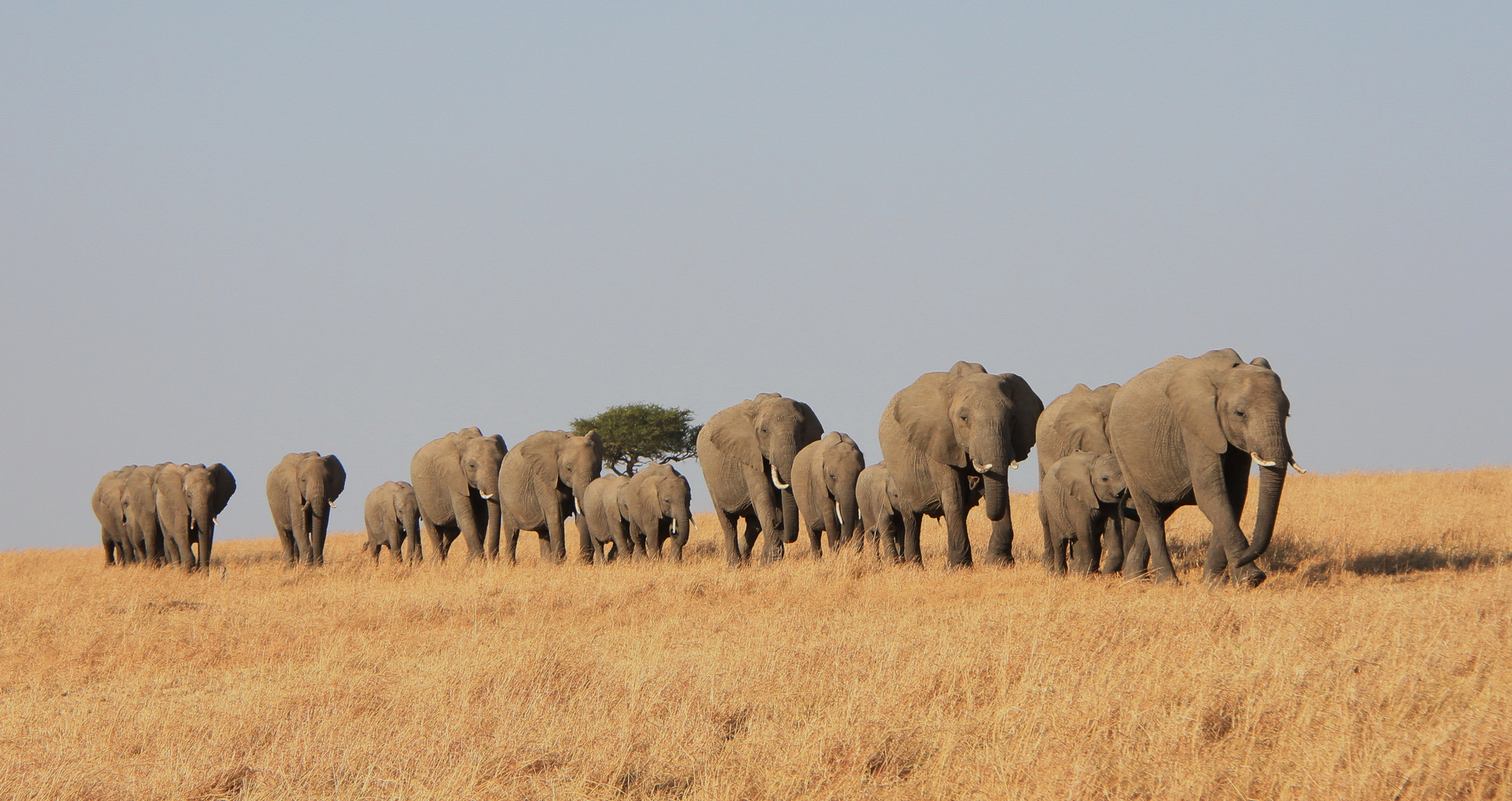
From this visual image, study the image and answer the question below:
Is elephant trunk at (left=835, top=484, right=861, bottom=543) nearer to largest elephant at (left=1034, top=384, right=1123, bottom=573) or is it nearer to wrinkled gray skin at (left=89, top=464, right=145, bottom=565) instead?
largest elephant at (left=1034, top=384, right=1123, bottom=573)

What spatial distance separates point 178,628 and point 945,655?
9.55 meters

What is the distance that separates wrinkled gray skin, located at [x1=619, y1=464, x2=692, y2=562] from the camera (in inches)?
882

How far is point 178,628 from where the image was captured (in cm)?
1500

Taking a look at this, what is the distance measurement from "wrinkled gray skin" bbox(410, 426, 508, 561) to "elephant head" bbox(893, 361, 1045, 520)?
11.6 meters

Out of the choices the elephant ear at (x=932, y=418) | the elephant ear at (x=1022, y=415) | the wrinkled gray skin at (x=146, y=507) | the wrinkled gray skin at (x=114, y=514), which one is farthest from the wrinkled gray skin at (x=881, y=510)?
the wrinkled gray skin at (x=114, y=514)

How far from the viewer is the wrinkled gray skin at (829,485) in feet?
68.1

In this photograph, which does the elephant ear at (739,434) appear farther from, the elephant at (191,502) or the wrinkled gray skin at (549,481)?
the elephant at (191,502)

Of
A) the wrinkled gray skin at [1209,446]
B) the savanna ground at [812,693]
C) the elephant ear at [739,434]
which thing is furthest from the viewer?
the elephant ear at [739,434]

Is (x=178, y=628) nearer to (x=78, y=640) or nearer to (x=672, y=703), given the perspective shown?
(x=78, y=640)

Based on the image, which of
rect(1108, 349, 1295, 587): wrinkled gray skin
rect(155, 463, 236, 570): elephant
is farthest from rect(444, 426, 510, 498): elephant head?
rect(1108, 349, 1295, 587): wrinkled gray skin

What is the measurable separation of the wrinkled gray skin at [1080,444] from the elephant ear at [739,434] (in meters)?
5.35

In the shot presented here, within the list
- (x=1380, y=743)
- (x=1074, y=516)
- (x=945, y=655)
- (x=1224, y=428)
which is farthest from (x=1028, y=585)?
(x=1380, y=743)

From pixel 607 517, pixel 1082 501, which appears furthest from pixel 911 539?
pixel 607 517

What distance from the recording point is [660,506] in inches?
888
